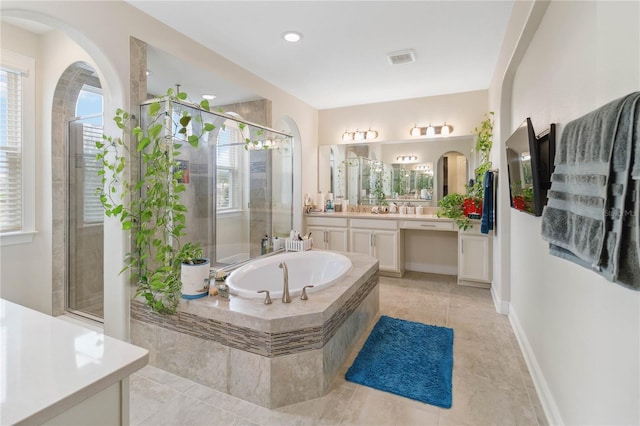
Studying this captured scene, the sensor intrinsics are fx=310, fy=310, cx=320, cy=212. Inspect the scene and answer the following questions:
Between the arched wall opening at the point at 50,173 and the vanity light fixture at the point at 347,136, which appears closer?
the arched wall opening at the point at 50,173

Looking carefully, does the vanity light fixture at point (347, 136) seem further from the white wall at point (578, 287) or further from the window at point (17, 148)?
the window at point (17, 148)

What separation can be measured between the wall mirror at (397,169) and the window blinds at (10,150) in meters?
3.74

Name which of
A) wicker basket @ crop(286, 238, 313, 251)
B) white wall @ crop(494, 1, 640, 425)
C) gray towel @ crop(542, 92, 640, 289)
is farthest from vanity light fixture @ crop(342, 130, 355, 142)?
gray towel @ crop(542, 92, 640, 289)

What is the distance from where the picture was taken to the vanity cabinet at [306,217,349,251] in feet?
15.5

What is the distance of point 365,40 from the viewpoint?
294 cm

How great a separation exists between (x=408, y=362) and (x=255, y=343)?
1183 mm

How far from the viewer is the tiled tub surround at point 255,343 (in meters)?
1.87

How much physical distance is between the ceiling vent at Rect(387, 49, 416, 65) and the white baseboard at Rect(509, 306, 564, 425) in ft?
8.95

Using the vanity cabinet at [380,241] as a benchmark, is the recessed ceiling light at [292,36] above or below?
above

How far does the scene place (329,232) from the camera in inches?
189

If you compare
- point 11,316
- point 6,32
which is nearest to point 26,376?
point 11,316

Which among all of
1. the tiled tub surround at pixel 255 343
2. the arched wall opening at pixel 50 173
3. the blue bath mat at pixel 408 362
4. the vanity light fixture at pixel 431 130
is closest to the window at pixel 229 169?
the arched wall opening at pixel 50 173

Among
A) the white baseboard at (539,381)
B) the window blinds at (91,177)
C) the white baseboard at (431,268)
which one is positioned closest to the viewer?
the white baseboard at (539,381)

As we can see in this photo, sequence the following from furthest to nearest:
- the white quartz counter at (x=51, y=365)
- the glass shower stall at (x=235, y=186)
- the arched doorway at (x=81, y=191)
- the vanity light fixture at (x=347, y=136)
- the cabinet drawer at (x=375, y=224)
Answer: the vanity light fixture at (x=347, y=136) < the cabinet drawer at (x=375, y=224) < the glass shower stall at (x=235, y=186) < the arched doorway at (x=81, y=191) < the white quartz counter at (x=51, y=365)
